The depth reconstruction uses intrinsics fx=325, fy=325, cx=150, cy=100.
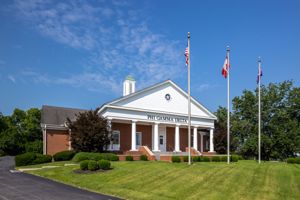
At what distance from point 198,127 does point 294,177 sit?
2394 cm

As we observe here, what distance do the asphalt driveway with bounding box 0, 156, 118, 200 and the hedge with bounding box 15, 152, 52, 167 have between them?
28.0 ft

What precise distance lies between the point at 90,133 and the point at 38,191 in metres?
14.2

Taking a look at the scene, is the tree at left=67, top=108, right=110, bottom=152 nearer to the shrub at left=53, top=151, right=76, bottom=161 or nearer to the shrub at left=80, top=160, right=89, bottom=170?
the shrub at left=53, top=151, right=76, bottom=161

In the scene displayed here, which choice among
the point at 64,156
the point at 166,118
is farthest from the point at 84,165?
the point at 166,118

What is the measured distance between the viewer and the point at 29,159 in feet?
91.2

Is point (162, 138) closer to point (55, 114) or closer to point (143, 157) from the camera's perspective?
point (143, 157)

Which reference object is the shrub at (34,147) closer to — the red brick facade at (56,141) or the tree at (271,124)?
the red brick facade at (56,141)

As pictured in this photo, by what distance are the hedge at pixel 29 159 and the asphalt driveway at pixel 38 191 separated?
8.53 m

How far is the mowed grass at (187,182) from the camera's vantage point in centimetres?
1388

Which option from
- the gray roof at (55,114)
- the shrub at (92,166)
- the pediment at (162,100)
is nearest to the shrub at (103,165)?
the shrub at (92,166)

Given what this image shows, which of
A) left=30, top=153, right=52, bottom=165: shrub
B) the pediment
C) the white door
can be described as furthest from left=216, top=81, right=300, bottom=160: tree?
left=30, top=153, right=52, bottom=165: shrub

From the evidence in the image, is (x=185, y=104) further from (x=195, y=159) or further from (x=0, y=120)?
(x=0, y=120)

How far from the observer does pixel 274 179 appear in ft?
53.4

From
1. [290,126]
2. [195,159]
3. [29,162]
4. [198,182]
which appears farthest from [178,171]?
[290,126]
